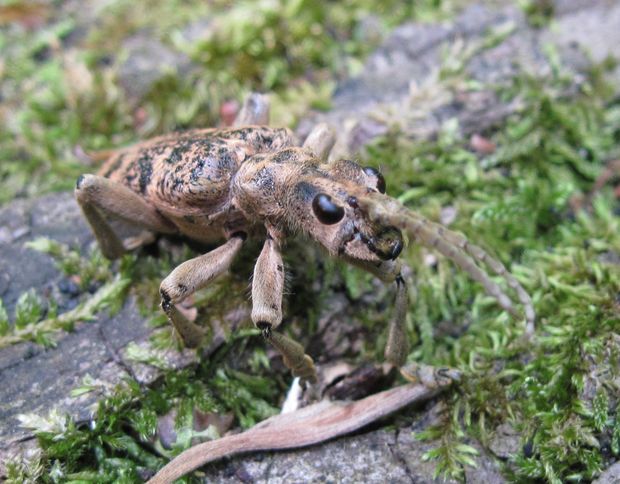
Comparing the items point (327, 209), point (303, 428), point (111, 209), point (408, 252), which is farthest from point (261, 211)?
point (303, 428)

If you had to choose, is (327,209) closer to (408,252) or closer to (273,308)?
(273,308)

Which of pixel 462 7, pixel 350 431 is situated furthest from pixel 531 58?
pixel 350 431

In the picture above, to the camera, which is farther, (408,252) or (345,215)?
(408,252)

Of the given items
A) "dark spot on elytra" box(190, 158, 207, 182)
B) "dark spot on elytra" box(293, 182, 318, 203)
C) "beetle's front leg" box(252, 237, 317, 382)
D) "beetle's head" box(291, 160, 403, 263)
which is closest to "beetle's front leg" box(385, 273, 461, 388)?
"beetle's head" box(291, 160, 403, 263)

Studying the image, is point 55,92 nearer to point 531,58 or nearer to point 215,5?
point 215,5

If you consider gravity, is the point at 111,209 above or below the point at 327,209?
above

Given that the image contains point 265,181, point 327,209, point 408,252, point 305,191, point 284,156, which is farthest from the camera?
point 408,252
